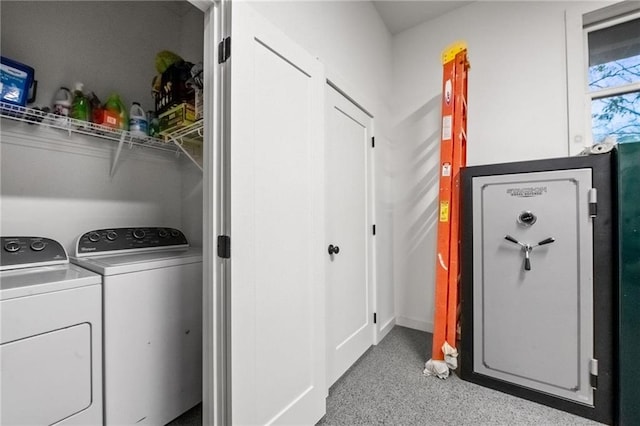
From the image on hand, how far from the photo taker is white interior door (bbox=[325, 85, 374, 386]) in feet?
6.13

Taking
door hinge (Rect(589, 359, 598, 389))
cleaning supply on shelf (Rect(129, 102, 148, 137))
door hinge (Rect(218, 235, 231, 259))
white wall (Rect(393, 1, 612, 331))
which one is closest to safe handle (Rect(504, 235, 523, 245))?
door hinge (Rect(589, 359, 598, 389))

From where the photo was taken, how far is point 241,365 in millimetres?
1085

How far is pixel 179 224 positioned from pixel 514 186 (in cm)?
257

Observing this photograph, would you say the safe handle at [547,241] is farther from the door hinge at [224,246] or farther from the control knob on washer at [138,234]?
the control knob on washer at [138,234]

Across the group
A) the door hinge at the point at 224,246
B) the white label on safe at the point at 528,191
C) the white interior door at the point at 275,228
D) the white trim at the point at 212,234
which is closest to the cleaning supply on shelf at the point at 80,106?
the white trim at the point at 212,234

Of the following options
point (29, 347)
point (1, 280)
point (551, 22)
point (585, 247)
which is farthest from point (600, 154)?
point (1, 280)

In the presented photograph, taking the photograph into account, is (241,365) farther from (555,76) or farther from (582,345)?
(555,76)

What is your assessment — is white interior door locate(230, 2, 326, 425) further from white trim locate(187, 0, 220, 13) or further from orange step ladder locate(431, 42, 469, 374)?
orange step ladder locate(431, 42, 469, 374)

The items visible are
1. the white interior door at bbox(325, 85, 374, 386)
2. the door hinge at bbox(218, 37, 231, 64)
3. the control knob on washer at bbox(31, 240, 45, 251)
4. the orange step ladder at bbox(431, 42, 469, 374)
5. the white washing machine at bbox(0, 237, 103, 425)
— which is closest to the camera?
the white washing machine at bbox(0, 237, 103, 425)

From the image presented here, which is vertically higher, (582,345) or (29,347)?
(29,347)

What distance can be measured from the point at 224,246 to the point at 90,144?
4.74ft

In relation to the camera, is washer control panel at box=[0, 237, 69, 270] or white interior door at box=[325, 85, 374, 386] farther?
white interior door at box=[325, 85, 374, 386]

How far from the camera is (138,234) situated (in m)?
1.77

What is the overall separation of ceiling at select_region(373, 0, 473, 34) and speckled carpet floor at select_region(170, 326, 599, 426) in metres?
3.30
